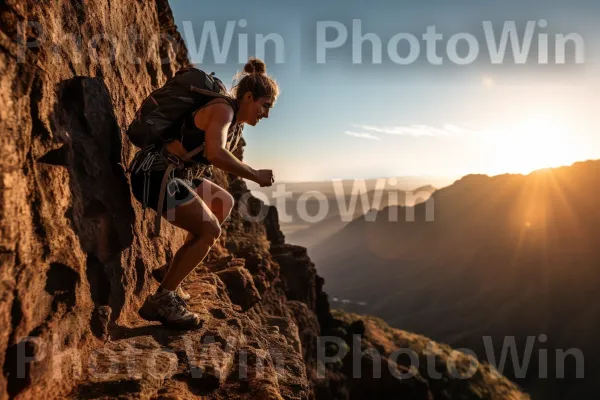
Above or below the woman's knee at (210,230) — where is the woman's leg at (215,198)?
above

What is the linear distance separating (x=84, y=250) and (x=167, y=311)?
101 cm

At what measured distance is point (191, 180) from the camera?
4.05m

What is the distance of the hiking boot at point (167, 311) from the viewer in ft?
12.6

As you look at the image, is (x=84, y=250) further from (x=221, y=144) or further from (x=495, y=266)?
(x=495, y=266)

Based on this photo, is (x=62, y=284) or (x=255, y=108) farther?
(x=255, y=108)

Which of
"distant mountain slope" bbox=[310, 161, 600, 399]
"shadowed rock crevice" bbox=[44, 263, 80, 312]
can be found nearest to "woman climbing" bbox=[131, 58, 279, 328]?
"shadowed rock crevice" bbox=[44, 263, 80, 312]

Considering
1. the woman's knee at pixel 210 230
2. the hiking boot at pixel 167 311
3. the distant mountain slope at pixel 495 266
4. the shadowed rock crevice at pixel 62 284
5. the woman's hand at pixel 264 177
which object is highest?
the woman's hand at pixel 264 177

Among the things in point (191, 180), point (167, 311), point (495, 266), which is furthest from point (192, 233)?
point (495, 266)

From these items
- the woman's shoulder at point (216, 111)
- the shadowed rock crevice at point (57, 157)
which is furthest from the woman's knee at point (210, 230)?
the shadowed rock crevice at point (57, 157)

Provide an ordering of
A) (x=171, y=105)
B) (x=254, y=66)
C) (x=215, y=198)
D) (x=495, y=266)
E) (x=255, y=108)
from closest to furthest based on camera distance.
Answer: (x=171, y=105), (x=255, y=108), (x=254, y=66), (x=215, y=198), (x=495, y=266)

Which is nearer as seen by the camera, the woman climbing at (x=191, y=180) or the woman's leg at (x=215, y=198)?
the woman climbing at (x=191, y=180)

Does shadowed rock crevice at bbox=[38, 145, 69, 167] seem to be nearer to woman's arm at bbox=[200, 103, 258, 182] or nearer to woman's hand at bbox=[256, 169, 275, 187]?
woman's arm at bbox=[200, 103, 258, 182]

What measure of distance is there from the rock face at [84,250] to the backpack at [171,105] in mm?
524

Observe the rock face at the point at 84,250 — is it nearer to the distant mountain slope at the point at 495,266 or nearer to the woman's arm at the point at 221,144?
the woman's arm at the point at 221,144
